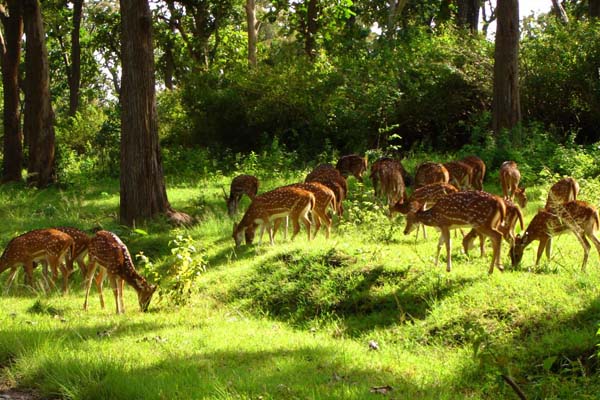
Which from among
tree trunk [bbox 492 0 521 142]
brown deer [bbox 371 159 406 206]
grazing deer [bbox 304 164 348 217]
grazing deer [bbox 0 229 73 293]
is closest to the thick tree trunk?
tree trunk [bbox 492 0 521 142]

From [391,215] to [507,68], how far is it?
893 centimetres

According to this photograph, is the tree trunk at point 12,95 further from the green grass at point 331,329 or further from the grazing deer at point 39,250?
the grazing deer at point 39,250

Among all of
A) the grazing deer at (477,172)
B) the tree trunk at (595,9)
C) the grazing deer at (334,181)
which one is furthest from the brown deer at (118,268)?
the tree trunk at (595,9)

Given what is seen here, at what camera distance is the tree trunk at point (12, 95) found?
2450 centimetres

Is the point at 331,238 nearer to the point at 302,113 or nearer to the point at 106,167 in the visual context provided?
the point at 302,113

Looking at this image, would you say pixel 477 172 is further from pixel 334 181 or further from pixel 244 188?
pixel 244 188

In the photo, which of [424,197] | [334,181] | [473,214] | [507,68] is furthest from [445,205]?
[507,68]

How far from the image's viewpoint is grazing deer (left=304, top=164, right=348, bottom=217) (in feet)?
45.5

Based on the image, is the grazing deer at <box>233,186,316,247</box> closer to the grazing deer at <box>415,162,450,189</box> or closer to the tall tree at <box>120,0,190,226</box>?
the grazing deer at <box>415,162,450,189</box>

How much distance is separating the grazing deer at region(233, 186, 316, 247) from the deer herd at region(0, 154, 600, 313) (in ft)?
0.05

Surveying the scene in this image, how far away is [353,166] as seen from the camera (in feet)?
58.3

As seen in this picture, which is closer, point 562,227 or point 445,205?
point 562,227

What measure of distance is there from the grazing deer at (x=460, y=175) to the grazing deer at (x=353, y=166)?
3.26 m

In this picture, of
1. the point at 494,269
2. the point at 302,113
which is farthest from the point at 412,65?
the point at 494,269
